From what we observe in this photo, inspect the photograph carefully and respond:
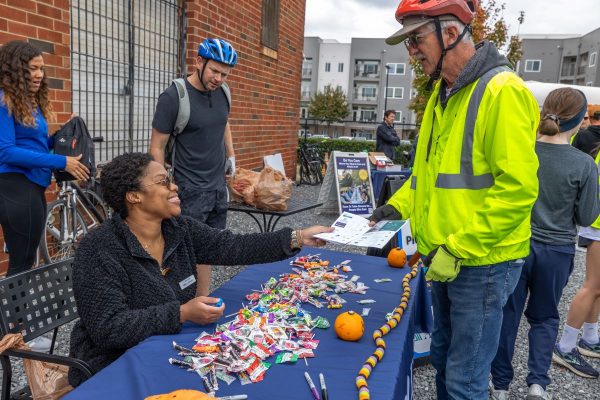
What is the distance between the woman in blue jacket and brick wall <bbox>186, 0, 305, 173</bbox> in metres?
3.44

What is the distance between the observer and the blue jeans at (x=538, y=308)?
281 cm

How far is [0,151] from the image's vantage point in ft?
9.89

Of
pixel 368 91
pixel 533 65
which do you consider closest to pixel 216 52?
pixel 533 65

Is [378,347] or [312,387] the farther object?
[378,347]

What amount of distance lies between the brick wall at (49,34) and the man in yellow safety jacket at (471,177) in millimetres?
3309

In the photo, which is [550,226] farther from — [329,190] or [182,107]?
[329,190]

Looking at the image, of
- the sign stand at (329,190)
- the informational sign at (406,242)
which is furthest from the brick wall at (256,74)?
the informational sign at (406,242)

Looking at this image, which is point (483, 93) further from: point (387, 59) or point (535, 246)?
point (387, 59)

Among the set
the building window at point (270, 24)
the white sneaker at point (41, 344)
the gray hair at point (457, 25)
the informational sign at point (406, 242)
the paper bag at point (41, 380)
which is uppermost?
the building window at point (270, 24)

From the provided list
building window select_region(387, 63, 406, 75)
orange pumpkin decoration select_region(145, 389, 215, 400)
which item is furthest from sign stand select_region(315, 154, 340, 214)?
building window select_region(387, 63, 406, 75)

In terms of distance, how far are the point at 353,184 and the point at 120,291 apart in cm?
648

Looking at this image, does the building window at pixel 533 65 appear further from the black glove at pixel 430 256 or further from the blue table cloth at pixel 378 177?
the black glove at pixel 430 256

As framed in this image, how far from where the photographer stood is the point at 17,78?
3.09 metres

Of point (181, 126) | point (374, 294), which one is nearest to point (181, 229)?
point (374, 294)
